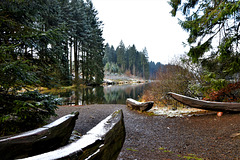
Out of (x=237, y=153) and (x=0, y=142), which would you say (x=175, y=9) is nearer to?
(x=237, y=153)

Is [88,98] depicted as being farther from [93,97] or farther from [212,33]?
[212,33]

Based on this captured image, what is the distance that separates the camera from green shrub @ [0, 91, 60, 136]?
270cm

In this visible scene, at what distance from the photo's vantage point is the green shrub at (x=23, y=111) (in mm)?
2703

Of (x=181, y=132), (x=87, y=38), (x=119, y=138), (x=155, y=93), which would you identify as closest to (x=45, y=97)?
(x=119, y=138)

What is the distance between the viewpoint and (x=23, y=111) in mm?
2848

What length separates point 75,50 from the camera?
19016 mm

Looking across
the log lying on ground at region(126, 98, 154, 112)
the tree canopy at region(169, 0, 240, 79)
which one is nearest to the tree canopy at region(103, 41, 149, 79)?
the log lying on ground at region(126, 98, 154, 112)

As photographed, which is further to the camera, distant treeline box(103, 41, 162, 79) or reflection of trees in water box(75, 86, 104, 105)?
distant treeline box(103, 41, 162, 79)

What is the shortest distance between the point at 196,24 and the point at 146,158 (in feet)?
16.6

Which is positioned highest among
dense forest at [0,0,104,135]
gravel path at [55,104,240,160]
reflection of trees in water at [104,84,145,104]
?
dense forest at [0,0,104,135]

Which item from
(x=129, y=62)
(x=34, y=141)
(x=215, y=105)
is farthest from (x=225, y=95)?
(x=129, y=62)

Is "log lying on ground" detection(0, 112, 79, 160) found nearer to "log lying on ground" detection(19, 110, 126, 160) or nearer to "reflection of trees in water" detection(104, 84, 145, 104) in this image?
"log lying on ground" detection(19, 110, 126, 160)

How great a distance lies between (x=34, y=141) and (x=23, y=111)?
1233mm

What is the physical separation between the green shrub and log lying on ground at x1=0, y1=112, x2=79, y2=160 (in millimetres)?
722
